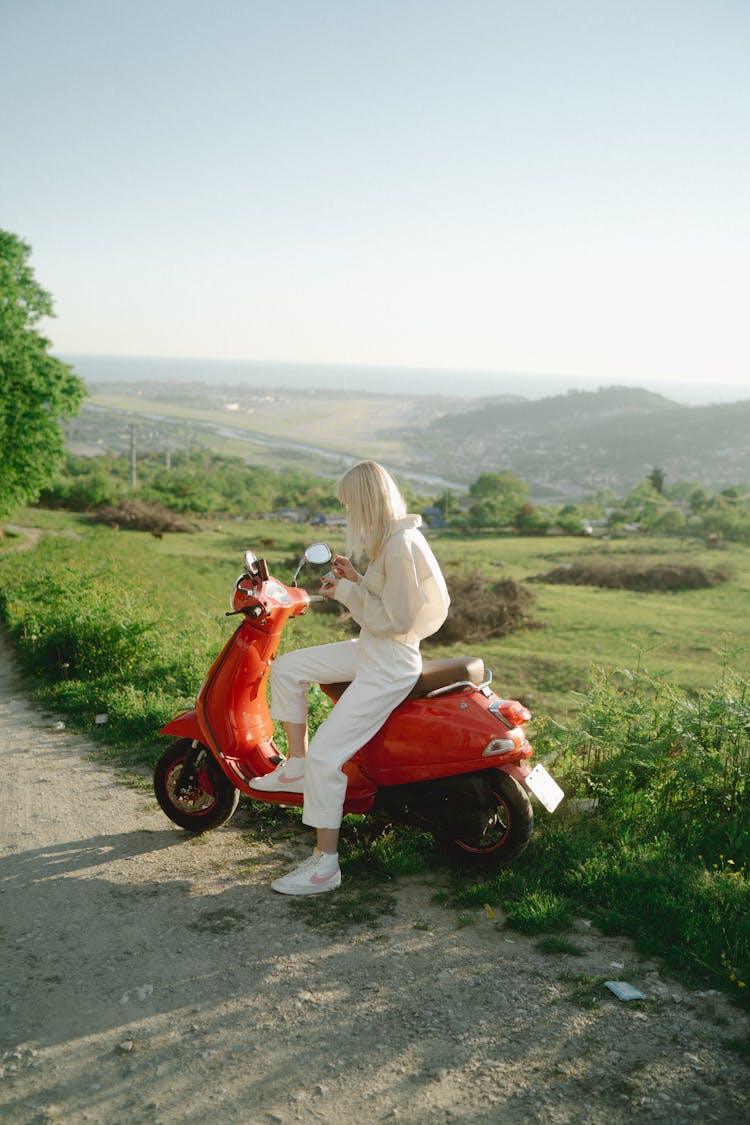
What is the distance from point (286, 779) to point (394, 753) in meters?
0.65

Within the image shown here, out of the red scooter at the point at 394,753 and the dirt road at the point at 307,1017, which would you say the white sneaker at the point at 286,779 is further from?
the dirt road at the point at 307,1017

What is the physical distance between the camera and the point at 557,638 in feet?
66.4

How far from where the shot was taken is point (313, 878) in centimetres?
421

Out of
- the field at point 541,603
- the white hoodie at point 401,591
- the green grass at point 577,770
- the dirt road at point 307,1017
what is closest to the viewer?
the dirt road at point 307,1017

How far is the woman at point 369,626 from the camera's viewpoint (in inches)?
161

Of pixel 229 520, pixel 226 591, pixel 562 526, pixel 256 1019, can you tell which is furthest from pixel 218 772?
pixel 562 526

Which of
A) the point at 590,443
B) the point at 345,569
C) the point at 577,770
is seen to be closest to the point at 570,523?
the point at 577,770

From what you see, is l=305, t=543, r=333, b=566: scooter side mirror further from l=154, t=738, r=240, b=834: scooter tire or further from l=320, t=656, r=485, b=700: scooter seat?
l=154, t=738, r=240, b=834: scooter tire

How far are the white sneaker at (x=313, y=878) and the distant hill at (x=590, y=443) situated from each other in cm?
9348

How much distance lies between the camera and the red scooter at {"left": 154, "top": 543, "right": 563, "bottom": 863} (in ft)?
13.9

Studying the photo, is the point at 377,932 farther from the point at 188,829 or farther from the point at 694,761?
the point at 694,761

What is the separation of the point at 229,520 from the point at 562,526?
17853mm

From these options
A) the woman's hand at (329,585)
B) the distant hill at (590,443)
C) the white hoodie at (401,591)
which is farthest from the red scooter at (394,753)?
the distant hill at (590,443)

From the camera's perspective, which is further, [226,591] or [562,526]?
[562,526]
